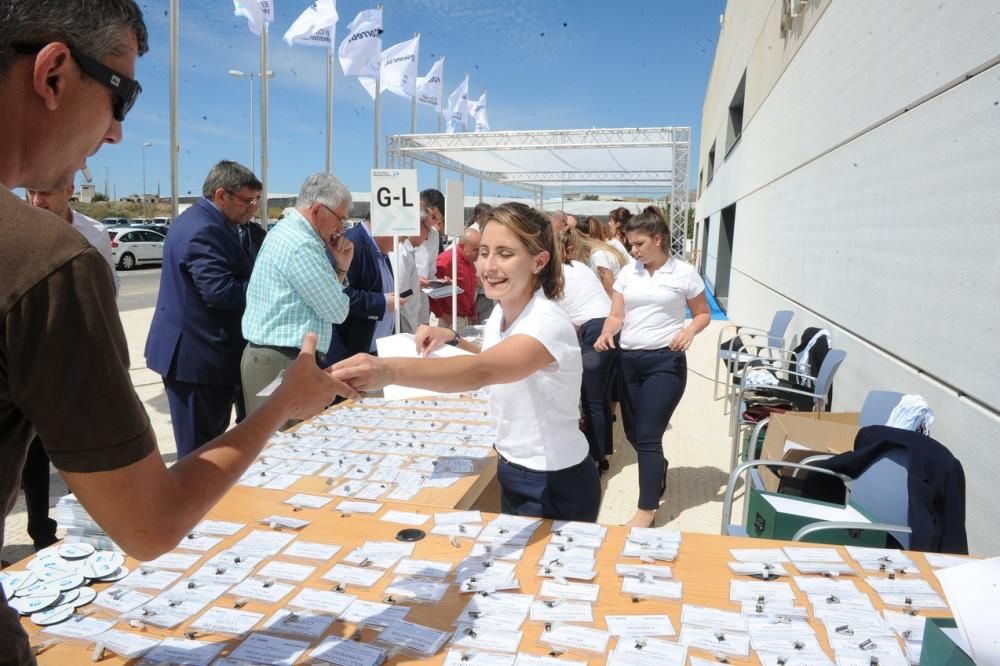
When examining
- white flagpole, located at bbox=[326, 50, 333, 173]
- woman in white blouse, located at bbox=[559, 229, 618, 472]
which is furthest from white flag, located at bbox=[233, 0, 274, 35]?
woman in white blouse, located at bbox=[559, 229, 618, 472]

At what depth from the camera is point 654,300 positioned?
4.01 m

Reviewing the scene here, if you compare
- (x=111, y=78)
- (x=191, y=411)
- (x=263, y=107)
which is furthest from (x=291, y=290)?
(x=263, y=107)

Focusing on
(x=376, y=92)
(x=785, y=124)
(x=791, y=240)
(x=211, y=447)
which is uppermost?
(x=376, y=92)

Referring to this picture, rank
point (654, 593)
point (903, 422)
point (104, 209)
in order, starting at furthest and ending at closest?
point (104, 209)
point (903, 422)
point (654, 593)

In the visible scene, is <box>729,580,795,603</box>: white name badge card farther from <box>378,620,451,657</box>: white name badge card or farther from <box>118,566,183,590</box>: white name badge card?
<box>118,566,183,590</box>: white name badge card

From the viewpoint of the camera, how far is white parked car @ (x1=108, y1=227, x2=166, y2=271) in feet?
73.1

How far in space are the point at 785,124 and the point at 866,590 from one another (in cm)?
793

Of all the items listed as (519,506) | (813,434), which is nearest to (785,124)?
(813,434)

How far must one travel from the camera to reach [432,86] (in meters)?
20.2

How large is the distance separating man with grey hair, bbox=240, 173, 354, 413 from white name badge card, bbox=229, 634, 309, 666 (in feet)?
5.90

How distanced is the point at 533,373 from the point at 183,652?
114cm

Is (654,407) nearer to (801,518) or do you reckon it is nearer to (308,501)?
(801,518)

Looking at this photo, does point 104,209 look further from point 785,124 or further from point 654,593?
point 654,593

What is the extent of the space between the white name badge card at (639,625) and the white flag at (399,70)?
17.1m
